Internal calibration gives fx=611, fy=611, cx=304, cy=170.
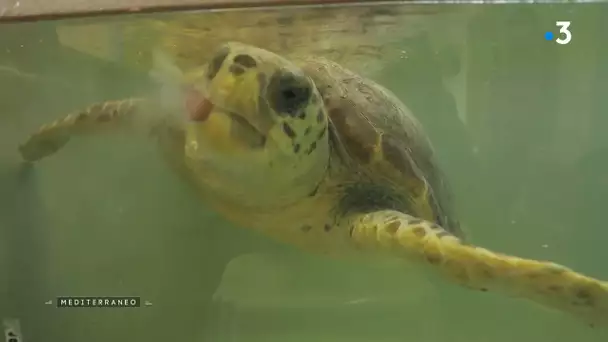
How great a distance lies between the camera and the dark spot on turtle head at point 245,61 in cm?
84

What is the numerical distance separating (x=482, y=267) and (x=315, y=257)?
234 mm

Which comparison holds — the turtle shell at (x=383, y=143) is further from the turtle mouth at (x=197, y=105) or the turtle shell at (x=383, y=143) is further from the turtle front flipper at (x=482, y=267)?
the turtle mouth at (x=197, y=105)

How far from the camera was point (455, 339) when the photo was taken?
0.87 m

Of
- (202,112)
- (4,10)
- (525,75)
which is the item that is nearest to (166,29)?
(202,112)

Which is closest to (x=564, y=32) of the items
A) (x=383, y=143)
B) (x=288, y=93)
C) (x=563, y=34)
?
(x=563, y=34)

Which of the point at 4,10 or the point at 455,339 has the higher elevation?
the point at 4,10

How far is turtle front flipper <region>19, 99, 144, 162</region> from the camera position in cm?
90

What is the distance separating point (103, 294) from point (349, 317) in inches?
14.4

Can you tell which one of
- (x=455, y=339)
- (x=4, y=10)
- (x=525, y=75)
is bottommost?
(x=455, y=339)

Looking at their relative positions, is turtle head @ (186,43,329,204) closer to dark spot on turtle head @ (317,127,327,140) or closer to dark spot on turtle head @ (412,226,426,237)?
dark spot on turtle head @ (317,127,327,140)

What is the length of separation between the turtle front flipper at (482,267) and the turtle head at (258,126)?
12 centimetres

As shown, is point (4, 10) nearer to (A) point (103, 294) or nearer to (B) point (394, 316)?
(A) point (103, 294)

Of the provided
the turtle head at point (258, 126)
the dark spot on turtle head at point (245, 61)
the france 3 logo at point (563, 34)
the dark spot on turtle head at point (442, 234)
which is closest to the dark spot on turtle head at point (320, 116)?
the turtle head at point (258, 126)

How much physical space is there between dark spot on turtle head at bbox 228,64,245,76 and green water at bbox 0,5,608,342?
64mm
